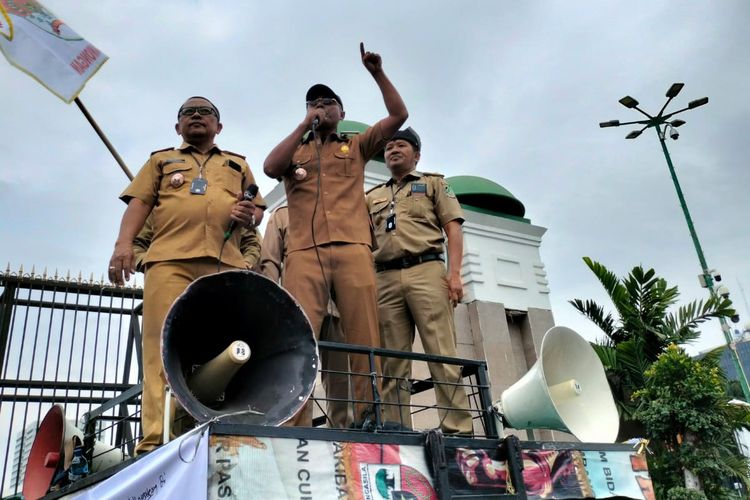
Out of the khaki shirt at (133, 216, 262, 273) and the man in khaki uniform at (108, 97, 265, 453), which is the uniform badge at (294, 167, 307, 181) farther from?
the khaki shirt at (133, 216, 262, 273)

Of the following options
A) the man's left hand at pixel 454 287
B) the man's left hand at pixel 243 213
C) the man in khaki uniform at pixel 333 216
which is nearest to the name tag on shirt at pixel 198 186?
the man's left hand at pixel 243 213

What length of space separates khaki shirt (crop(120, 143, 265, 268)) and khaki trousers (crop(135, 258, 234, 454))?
65 millimetres

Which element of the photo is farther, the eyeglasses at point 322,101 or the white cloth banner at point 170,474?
the eyeglasses at point 322,101

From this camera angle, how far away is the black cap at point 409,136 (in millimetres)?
5176

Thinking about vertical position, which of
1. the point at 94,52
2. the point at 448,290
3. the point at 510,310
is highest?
the point at 94,52

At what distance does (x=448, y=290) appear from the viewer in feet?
15.0

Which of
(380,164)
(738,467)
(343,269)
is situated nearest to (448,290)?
(343,269)

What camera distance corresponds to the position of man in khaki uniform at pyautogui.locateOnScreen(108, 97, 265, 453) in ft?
12.2

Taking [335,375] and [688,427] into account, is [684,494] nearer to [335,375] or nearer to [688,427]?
[688,427]

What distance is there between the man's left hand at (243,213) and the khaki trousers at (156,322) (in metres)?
0.29

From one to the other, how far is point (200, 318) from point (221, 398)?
0.45m

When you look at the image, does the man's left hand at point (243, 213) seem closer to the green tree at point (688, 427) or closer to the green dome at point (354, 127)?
the green dome at point (354, 127)

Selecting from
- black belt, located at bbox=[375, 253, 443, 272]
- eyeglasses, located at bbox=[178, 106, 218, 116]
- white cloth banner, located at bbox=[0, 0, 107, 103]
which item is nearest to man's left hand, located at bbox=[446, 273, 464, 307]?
black belt, located at bbox=[375, 253, 443, 272]

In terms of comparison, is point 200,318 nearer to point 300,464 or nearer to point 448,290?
point 300,464
